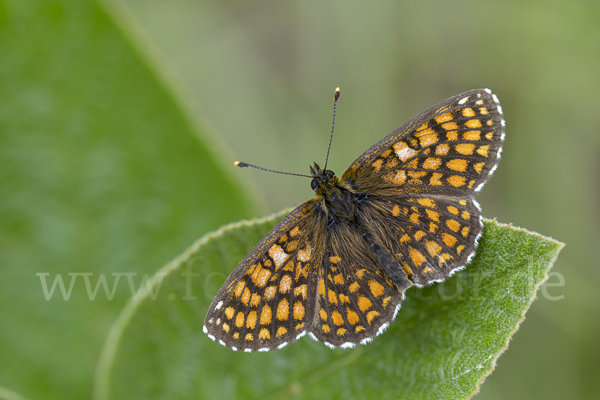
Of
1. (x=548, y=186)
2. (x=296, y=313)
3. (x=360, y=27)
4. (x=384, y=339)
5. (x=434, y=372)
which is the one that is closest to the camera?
(x=434, y=372)

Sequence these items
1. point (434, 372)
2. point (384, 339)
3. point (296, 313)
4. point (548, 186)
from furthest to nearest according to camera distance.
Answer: point (548, 186)
point (296, 313)
point (384, 339)
point (434, 372)

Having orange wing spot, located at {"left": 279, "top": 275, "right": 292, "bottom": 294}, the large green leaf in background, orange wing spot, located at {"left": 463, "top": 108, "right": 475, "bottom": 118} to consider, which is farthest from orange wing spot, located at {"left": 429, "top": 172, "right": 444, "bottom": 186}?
the large green leaf in background

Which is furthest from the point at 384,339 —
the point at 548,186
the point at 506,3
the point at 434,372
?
the point at 506,3

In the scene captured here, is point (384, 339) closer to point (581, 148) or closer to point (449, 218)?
point (449, 218)

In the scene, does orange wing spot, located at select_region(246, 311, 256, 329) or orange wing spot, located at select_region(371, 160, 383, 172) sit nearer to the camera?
orange wing spot, located at select_region(246, 311, 256, 329)

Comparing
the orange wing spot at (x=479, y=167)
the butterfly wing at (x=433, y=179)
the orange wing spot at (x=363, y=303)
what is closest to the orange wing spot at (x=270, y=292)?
the orange wing spot at (x=363, y=303)

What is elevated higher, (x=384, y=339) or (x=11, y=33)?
(x=11, y=33)

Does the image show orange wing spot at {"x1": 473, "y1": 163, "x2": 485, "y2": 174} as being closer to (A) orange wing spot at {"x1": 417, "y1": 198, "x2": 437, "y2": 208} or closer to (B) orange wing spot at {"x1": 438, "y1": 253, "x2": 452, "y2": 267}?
(A) orange wing spot at {"x1": 417, "y1": 198, "x2": 437, "y2": 208}
